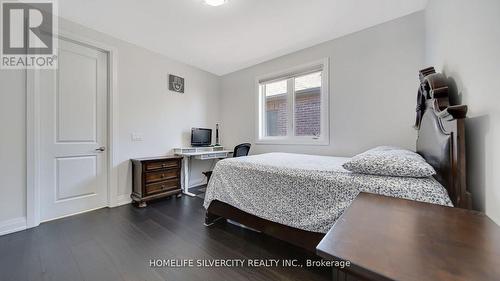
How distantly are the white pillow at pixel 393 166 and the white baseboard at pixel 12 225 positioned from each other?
3.53 m

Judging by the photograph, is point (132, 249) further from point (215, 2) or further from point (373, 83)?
point (373, 83)

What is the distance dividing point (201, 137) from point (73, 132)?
79.7 inches

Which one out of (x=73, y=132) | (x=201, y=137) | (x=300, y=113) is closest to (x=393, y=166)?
(x=300, y=113)

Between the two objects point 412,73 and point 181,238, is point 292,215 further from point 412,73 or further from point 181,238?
point 412,73

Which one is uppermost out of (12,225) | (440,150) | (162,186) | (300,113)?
(300,113)

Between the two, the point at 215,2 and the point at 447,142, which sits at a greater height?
the point at 215,2

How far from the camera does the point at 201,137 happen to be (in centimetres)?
410

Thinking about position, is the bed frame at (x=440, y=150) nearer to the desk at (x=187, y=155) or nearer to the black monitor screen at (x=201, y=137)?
the desk at (x=187, y=155)

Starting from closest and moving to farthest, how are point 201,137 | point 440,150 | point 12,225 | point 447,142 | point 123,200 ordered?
1. point 447,142
2. point 440,150
3. point 12,225
4. point 123,200
5. point 201,137

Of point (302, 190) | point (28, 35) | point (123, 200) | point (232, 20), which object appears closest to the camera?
point (302, 190)

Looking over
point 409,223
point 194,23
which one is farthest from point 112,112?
point 409,223

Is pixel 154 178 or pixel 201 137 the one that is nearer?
pixel 154 178

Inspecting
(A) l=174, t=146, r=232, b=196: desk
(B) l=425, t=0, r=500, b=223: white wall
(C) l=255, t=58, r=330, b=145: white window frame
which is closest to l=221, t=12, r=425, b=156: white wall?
(C) l=255, t=58, r=330, b=145: white window frame

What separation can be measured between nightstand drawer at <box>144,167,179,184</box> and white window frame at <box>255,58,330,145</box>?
172cm
